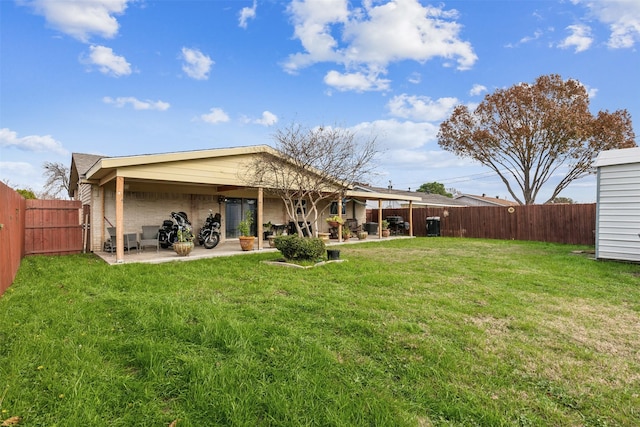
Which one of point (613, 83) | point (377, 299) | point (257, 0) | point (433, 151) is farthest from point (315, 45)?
point (433, 151)

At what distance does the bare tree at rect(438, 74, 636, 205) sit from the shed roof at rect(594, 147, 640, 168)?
11.2 meters

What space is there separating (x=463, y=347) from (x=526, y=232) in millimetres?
14241

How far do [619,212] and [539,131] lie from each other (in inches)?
485

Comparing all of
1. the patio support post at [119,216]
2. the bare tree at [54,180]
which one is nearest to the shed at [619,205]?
the patio support post at [119,216]

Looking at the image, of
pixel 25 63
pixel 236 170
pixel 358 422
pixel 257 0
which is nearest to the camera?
pixel 358 422

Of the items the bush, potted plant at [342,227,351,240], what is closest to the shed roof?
the bush

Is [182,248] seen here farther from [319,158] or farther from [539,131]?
[539,131]

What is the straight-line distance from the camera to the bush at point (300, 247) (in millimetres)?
7592

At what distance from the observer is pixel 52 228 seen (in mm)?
9227

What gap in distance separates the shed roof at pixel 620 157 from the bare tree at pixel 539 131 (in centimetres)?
1116

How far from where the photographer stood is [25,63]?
8.46 m

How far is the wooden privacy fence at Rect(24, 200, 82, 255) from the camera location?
29.1ft

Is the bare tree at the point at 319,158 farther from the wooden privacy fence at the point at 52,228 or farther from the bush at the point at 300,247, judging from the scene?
the wooden privacy fence at the point at 52,228

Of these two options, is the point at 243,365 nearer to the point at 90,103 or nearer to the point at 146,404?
the point at 146,404
